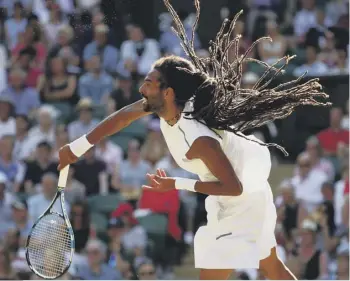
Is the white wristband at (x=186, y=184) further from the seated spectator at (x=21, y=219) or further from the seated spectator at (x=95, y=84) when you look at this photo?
Result: the seated spectator at (x=95, y=84)

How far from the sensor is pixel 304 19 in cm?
1180

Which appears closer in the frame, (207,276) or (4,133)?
(207,276)

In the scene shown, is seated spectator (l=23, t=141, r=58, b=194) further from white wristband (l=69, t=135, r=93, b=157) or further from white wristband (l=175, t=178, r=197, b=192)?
white wristband (l=175, t=178, r=197, b=192)

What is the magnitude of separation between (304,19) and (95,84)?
109 inches

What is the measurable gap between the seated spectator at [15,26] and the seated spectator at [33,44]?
57 millimetres

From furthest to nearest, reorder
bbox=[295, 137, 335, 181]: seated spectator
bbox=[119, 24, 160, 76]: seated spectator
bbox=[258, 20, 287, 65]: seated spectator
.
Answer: bbox=[258, 20, 287, 65]: seated spectator → bbox=[119, 24, 160, 76]: seated spectator → bbox=[295, 137, 335, 181]: seated spectator

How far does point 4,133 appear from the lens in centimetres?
1026

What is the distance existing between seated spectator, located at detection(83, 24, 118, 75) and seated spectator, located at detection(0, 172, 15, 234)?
2070 millimetres

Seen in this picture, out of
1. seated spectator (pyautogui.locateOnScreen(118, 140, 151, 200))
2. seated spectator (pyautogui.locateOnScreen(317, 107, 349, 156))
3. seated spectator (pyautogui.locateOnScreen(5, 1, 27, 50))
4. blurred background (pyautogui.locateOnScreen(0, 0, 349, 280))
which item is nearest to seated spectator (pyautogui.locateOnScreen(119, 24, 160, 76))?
blurred background (pyautogui.locateOnScreen(0, 0, 349, 280))

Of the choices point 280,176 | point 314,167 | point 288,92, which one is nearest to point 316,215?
point 314,167

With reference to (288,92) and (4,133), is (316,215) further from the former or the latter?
(288,92)

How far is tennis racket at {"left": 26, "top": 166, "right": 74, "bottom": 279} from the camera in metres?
5.58

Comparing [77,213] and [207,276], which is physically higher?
[207,276]

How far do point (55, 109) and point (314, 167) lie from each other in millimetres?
2867
